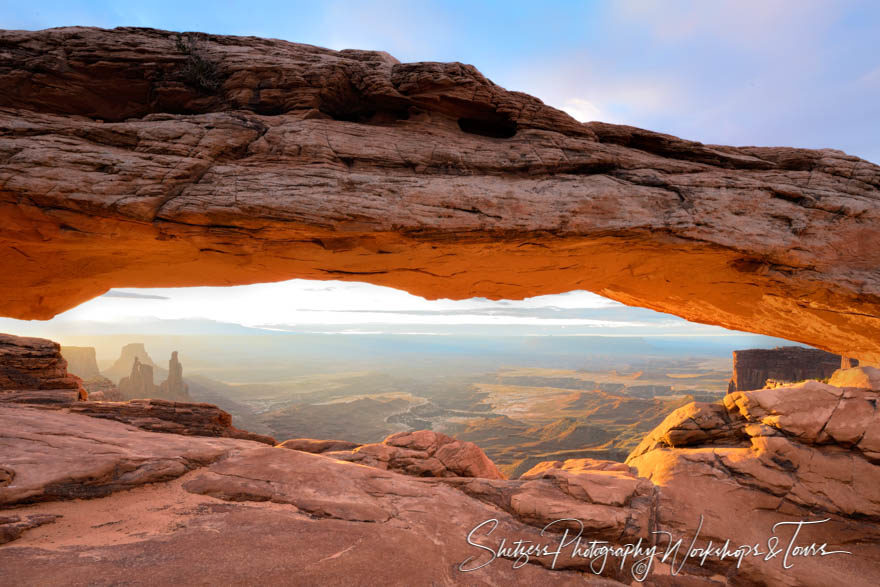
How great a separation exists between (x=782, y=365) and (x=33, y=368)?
2788 inches

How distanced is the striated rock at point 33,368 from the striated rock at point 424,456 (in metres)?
Result: 12.7

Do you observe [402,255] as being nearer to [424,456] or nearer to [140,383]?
[424,456]

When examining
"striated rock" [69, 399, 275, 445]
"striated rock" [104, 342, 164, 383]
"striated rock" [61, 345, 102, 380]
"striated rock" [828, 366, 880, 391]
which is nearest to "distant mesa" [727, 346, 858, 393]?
"striated rock" [828, 366, 880, 391]

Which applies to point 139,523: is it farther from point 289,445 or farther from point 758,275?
point 758,275

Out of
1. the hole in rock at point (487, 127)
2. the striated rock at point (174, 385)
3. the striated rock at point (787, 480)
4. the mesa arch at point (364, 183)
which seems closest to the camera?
the striated rock at point (787, 480)

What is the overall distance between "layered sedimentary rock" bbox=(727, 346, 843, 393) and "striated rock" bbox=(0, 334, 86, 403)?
65.1 m

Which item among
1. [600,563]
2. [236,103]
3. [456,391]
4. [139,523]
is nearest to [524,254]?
[600,563]

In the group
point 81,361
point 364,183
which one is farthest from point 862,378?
point 81,361

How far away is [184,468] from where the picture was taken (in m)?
8.97

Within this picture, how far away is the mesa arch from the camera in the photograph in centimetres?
1014

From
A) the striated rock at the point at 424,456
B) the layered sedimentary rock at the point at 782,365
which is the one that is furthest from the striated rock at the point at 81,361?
the layered sedimentary rock at the point at 782,365

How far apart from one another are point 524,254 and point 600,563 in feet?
29.8

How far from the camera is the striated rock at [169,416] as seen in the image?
12711mm

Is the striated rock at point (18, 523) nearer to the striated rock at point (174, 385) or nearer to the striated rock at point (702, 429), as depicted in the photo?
the striated rock at point (702, 429)
